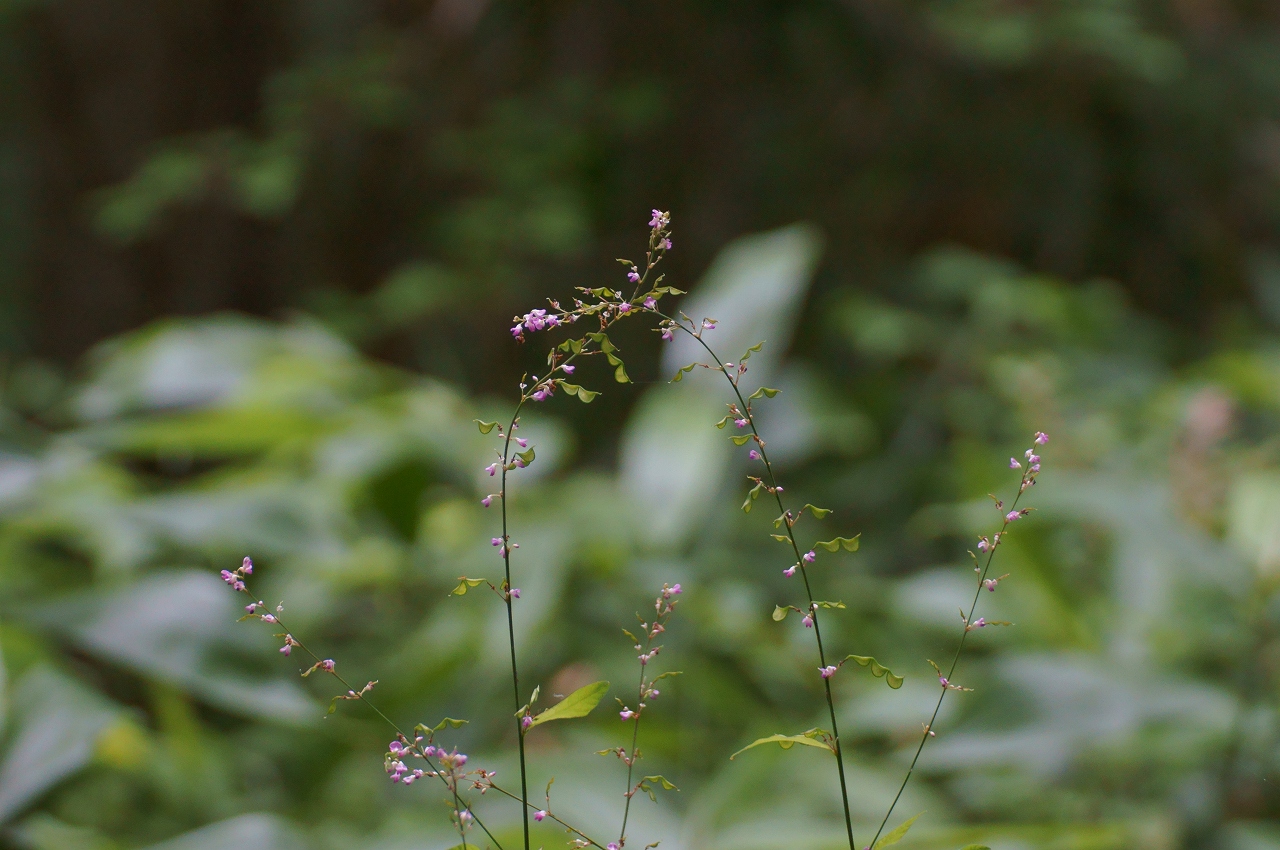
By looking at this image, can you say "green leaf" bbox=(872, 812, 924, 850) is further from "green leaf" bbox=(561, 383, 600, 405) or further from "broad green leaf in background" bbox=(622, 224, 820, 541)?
"broad green leaf in background" bbox=(622, 224, 820, 541)

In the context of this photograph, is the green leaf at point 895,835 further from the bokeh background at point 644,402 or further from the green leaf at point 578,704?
the bokeh background at point 644,402

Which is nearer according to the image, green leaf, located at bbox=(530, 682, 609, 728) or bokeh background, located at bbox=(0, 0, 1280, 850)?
green leaf, located at bbox=(530, 682, 609, 728)

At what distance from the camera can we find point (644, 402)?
1.54m

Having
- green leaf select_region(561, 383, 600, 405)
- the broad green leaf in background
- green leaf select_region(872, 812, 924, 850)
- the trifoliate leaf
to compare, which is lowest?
green leaf select_region(872, 812, 924, 850)

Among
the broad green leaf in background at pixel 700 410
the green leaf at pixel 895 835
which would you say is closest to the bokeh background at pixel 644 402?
the broad green leaf in background at pixel 700 410

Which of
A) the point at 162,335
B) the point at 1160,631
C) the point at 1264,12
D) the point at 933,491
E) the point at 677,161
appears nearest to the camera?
the point at 1160,631

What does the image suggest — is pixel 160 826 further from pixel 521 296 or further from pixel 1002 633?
pixel 521 296

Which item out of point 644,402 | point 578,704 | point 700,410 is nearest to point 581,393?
point 578,704

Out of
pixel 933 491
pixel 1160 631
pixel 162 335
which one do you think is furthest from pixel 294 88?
pixel 1160 631

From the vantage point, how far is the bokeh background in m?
0.77

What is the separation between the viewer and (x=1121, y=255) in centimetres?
256

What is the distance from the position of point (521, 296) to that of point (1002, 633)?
1.57 m

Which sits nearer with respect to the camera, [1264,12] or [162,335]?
[162,335]

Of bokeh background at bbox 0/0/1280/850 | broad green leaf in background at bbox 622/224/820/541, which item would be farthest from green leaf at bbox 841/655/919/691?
broad green leaf in background at bbox 622/224/820/541
